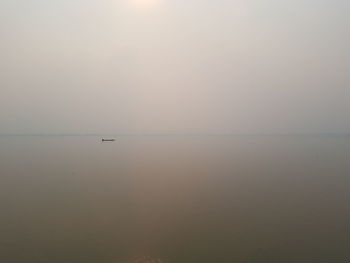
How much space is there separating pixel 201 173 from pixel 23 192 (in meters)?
6.96

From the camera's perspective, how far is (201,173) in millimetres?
14750

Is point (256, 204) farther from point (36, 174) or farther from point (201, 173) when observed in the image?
point (36, 174)

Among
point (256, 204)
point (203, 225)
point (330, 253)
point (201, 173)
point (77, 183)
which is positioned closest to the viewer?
point (330, 253)

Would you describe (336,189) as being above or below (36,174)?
above

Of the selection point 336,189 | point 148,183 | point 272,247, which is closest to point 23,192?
point 148,183

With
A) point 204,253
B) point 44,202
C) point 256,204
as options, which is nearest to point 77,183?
point 44,202

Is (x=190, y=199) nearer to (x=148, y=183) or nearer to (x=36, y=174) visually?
(x=148, y=183)

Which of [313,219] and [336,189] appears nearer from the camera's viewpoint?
[313,219]

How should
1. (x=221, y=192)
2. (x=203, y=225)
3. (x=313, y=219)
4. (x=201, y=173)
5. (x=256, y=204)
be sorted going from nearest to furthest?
1. (x=203, y=225)
2. (x=313, y=219)
3. (x=256, y=204)
4. (x=221, y=192)
5. (x=201, y=173)

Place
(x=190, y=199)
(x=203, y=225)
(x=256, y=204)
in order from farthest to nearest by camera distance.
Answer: (x=190, y=199)
(x=256, y=204)
(x=203, y=225)

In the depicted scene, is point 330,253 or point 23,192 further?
point 23,192

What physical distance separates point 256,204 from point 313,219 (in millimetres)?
1616

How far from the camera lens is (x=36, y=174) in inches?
584

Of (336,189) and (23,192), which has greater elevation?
(336,189)
